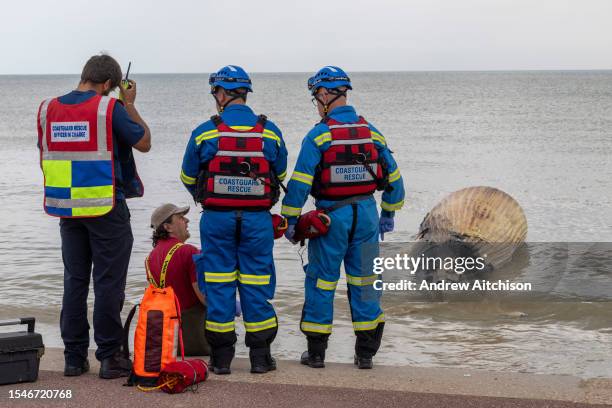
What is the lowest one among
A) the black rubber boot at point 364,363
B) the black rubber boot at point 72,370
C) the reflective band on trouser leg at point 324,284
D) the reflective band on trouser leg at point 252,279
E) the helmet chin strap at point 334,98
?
the black rubber boot at point 364,363

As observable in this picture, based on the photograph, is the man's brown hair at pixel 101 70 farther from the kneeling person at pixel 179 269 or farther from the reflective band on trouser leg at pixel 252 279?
the reflective band on trouser leg at pixel 252 279

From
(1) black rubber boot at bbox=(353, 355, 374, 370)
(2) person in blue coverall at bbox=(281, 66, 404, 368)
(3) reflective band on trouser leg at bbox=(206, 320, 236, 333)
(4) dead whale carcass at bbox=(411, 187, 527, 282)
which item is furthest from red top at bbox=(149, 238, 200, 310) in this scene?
(4) dead whale carcass at bbox=(411, 187, 527, 282)

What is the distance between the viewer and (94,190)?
5.44 meters

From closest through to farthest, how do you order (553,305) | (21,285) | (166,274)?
(166,274)
(553,305)
(21,285)

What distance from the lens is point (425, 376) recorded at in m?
5.77

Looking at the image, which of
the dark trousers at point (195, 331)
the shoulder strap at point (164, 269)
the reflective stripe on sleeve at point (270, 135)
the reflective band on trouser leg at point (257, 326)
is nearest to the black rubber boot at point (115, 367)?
the shoulder strap at point (164, 269)

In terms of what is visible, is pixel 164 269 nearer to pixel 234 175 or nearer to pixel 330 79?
pixel 234 175

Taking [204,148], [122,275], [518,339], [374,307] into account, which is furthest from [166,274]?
[518,339]

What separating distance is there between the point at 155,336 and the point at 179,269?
0.66m

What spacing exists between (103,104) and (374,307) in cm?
221

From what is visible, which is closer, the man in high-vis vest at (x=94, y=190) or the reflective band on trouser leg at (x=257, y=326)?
the man in high-vis vest at (x=94, y=190)

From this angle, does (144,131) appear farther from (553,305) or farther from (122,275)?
(553,305)

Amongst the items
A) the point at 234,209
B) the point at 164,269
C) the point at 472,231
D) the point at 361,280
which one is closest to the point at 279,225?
the point at 234,209

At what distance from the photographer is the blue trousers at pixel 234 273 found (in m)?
5.68
